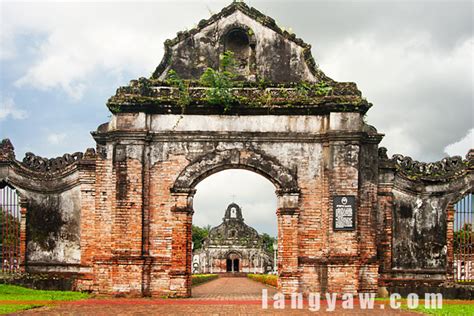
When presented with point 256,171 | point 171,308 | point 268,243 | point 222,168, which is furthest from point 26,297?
point 268,243

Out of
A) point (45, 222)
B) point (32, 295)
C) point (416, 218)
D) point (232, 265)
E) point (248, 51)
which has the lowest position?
point (232, 265)

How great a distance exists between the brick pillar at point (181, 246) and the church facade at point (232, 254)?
36.7 m

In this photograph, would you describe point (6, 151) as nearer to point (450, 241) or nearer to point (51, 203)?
point (51, 203)

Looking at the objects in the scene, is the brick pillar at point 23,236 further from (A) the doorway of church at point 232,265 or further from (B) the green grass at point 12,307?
(A) the doorway of church at point 232,265

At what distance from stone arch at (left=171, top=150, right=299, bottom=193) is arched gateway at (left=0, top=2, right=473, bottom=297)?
2 centimetres

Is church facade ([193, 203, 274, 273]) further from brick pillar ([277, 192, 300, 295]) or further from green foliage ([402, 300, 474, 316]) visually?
green foliage ([402, 300, 474, 316])

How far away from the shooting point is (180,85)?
14914 mm

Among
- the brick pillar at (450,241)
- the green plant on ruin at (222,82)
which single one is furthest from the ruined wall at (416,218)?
the green plant on ruin at (222,82)

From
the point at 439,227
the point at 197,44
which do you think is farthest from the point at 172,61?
the point at 439,227

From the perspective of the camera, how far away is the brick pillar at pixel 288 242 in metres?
14.2

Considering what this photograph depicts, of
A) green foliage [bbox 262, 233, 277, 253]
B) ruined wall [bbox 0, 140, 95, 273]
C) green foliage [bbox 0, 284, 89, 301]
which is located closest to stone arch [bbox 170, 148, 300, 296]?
green foliage [bbox 0, 284, 89, 301]

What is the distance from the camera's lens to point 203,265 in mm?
51156

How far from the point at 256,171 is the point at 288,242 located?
6.05 feet

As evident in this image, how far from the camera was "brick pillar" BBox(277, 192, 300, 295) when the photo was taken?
1424 cm
